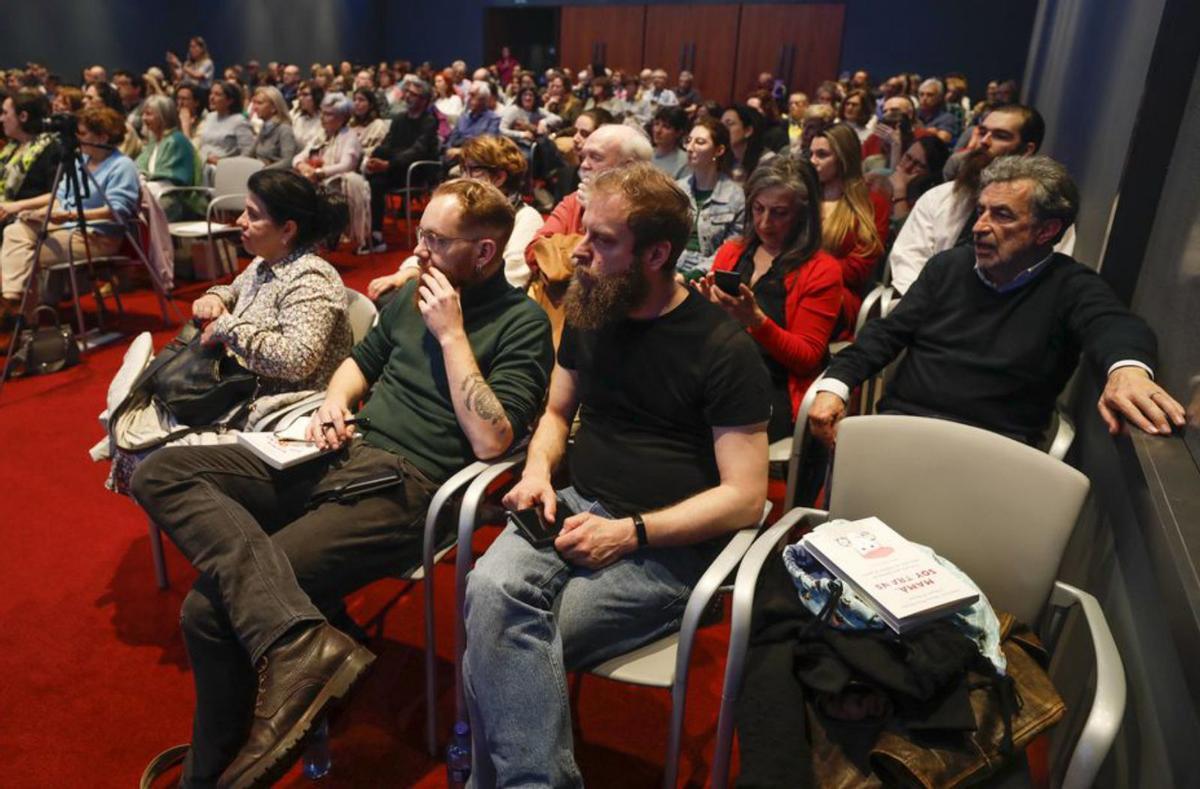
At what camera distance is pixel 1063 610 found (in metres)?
1.70

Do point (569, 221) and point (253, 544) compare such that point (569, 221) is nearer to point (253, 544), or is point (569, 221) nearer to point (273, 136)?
point (253, 544)

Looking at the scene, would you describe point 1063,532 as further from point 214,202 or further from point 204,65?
point 204,65

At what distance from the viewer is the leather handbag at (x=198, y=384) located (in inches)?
90.8

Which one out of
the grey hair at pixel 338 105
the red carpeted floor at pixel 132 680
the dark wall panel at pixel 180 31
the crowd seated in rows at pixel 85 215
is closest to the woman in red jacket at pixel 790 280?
the red carpeted floor at pixel 132 680

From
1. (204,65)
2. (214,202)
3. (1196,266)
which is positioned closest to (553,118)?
(214,202)

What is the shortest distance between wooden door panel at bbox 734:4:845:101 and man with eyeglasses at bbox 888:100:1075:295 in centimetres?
1370

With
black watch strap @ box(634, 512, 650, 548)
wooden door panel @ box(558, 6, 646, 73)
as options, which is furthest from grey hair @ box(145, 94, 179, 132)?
wooden door panel @ box(558, 6, 646, 73)

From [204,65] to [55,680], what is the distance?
40.7 feet

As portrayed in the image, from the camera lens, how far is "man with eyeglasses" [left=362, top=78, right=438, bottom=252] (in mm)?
7109

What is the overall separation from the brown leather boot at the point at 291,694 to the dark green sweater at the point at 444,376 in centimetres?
50

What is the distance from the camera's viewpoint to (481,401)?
76.6 inches

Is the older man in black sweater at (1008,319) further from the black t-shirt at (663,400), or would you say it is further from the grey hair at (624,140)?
the grey hair at (624,140)

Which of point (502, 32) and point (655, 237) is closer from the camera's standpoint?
point (655, 237)

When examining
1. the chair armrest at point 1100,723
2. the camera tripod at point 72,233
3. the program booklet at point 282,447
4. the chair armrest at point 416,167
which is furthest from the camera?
the chair armrest at point 416,167
